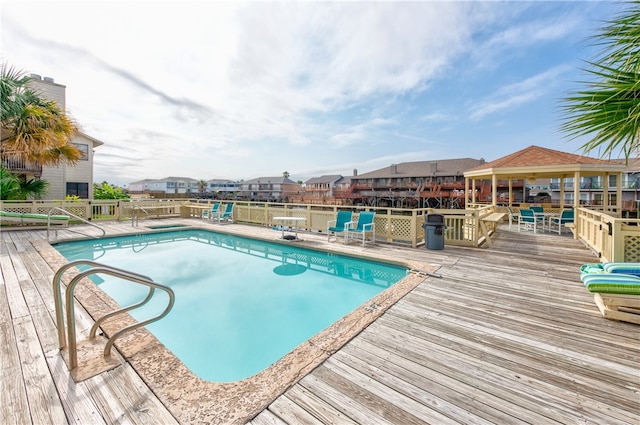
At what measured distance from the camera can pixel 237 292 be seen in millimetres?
4758

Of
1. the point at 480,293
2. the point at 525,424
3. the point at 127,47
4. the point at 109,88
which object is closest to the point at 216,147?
the point at 109,88

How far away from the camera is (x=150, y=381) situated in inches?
74.6

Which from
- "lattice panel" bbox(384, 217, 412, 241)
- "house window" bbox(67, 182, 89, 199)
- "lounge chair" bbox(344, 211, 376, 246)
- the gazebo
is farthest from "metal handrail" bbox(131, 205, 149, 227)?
the gazebo

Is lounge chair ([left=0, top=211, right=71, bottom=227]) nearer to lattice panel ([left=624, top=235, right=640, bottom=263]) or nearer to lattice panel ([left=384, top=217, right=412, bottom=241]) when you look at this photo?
lattice panel ([left=384, top=217, right=412, bottom=241])

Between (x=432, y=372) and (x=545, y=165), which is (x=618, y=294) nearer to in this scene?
(x=432, y=372)

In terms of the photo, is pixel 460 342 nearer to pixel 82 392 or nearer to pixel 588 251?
pixel 82 392

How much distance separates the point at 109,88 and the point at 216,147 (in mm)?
10887

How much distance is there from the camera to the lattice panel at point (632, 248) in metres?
4.61

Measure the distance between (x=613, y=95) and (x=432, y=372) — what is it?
2.68m

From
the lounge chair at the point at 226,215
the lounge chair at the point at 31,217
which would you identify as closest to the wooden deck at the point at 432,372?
the lounge chair at the point at 31,217

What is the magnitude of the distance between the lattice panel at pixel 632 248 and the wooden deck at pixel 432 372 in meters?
2.09

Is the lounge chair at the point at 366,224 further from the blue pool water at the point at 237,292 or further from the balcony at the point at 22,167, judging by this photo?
the balcony at the point at 22,167

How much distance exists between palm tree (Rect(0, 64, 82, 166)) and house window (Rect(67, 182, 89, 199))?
9.31 m

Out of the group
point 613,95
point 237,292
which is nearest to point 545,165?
point 613,95
